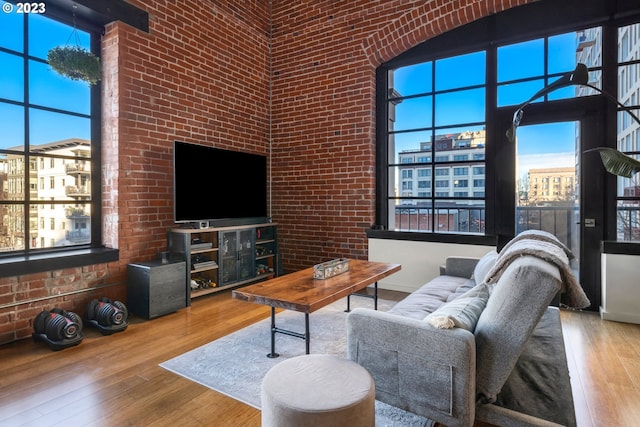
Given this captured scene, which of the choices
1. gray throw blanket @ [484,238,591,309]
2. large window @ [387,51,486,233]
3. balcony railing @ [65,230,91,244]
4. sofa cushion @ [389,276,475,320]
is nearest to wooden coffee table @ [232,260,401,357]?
sofa cushion @ [389,276,475,320]

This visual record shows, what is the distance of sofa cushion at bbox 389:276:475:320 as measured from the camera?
93.9 inches

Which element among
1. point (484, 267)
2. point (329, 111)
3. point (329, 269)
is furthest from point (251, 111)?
point (484, 267)

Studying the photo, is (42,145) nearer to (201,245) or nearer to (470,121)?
(201,245)

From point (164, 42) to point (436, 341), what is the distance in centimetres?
401

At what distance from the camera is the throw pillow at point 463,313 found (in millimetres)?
1574

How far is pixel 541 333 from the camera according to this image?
1995mm

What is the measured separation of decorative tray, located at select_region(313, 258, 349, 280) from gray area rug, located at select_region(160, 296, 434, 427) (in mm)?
489

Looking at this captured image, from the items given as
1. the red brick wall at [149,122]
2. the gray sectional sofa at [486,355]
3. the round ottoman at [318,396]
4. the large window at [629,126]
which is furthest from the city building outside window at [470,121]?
the round ottoman at [318,396]

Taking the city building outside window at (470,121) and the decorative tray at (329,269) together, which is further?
the city building outside window at (470,121)

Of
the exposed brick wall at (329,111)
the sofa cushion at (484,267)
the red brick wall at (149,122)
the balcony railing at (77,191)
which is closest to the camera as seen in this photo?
the sofa cushion at (484,267)

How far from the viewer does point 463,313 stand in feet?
5.58

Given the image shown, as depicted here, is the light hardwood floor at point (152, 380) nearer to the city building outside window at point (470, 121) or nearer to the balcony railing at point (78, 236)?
the balcony railing at point (78, 236)

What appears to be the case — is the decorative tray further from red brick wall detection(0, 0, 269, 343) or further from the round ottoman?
red brick wall detection(0, 0, 269, 343)

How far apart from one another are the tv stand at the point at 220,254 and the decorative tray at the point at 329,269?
5.02 feet
